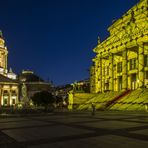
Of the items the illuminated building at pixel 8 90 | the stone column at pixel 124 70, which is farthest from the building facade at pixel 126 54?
the illuminated building at pixel 8 90

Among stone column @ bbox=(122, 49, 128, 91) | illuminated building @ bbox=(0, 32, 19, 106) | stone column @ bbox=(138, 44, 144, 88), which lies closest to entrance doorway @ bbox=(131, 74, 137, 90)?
stone column @ bbox=(122, 49, 128, 91)

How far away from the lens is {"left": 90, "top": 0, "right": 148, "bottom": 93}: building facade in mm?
65438

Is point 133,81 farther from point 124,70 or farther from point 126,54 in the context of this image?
point 126,54

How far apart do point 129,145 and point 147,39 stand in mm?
50519

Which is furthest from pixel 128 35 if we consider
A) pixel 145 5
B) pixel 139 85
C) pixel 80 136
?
pixel 80 136

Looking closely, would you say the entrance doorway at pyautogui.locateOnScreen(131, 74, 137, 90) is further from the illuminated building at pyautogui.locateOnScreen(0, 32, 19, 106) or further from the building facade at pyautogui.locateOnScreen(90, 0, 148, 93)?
the illuminated building at pyautogui.locateOnScreen(0, 32, 19, 106)

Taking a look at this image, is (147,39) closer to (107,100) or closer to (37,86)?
(107,100)

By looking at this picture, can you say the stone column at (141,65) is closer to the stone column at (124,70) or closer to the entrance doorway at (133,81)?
the entrance doorway at (133,81)

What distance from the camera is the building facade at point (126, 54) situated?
2576 inches

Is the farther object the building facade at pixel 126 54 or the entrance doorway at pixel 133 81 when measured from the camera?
the entrance doorway at pixel 133 81

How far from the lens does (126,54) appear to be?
71312 mm

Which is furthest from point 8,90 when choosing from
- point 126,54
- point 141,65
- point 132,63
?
point 141,65

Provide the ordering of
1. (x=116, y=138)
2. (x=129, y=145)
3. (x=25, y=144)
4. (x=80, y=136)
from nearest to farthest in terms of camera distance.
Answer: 1. (x=129, y=145)
2. (x=25, y=144)
3. (x=116, y=138)
4. (x=80, y=136)

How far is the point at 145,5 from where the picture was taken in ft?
225
